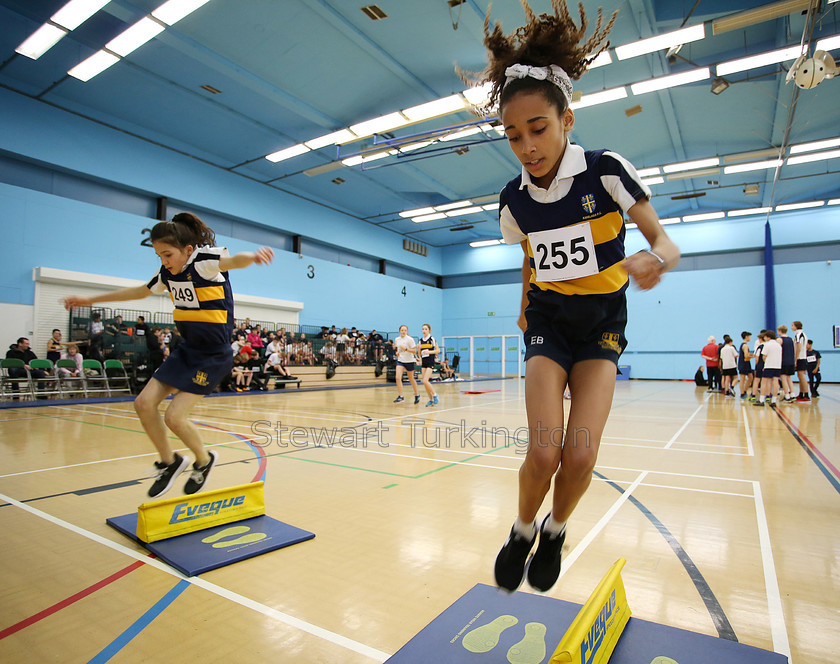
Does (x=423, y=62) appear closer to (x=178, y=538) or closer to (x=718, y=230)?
(x=178, y=538)

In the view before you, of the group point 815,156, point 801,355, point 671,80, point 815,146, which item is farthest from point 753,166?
point 671,80

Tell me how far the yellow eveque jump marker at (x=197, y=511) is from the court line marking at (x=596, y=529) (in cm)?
196

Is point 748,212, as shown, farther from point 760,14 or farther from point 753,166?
point 760,14

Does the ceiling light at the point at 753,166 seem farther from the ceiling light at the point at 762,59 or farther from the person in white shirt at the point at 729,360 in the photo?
the ceiling light at the point at 762,59

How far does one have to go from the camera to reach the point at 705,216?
22.6 m

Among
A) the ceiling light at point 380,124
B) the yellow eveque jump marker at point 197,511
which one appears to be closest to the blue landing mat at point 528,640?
the yellow eveque jump marker at point 197,511

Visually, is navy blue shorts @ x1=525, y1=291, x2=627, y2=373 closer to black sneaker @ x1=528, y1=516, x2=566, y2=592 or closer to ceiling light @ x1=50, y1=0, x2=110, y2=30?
black sneaker @ x1=528, y1=516, x2=566, y2=592

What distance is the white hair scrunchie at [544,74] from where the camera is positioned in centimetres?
187

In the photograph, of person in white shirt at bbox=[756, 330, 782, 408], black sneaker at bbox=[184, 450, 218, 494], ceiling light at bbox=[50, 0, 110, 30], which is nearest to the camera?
black sneaker at bbox=[184, 450, 218, 494]

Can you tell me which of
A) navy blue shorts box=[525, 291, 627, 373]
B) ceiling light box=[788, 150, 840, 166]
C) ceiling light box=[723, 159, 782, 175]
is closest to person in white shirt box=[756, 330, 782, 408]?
ceiling light box=[723, 159, 782, 175]

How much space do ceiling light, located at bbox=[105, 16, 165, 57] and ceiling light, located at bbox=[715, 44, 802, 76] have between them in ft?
39.4

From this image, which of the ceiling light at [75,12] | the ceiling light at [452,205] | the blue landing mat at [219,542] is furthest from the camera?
the ceiling light at [452,205]

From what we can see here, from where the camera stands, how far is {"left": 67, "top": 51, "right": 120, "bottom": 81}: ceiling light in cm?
1123

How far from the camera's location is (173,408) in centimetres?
321
